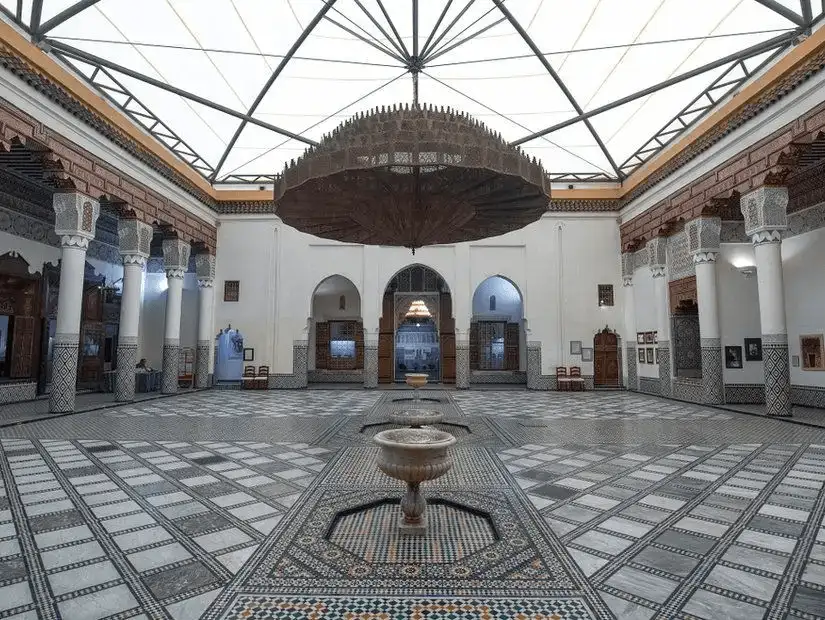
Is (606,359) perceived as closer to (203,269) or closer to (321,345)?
(321,345)

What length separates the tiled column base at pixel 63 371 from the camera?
730 centimetres

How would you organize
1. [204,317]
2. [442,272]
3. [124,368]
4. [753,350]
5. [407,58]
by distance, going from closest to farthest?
[407,58] < [753,350] < [124,368] < [204,317] < [442,272]

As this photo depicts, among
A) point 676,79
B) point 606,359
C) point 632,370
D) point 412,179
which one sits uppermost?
point 676,79

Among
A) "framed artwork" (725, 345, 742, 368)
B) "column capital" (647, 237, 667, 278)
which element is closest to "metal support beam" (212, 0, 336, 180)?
"column capital" (647, 237, 667, 278)

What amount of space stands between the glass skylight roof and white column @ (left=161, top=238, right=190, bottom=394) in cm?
218

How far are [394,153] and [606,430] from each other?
4.59 meters

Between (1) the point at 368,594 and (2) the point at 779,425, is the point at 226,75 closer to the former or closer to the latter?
(1) the point at 368,594

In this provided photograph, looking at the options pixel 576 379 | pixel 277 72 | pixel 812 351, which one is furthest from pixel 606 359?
pixel 277 72

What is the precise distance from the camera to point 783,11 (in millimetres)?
6422

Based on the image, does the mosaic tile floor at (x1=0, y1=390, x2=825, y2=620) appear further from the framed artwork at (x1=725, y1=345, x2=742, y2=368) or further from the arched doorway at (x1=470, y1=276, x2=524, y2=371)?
the arched doorway at (x1=470, y1=276, x2=524, y2=371)

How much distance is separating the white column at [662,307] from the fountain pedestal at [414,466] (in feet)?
29.5

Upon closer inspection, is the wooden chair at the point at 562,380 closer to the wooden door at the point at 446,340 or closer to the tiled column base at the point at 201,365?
the wooden door at the point at 446,340

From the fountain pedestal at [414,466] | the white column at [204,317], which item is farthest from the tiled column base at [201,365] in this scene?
the fountain pedestal at [414,466]

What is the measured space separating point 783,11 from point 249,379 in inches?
483
